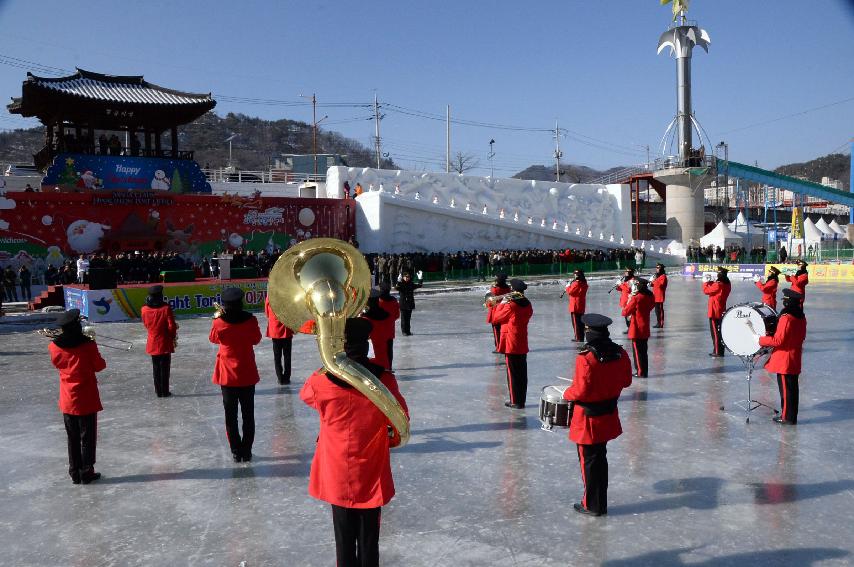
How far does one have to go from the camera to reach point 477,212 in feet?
111

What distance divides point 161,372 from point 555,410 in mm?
5530

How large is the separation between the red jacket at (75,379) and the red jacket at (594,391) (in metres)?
3.79

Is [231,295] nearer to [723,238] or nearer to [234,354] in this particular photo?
[234,354]

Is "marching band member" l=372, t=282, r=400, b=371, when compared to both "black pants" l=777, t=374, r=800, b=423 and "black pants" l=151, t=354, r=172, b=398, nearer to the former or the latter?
"black pants" l=151, t=354, r=172, b=398

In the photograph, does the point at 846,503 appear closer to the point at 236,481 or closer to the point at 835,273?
the point at 236,481

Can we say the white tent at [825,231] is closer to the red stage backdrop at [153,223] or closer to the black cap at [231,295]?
the red stage backdrop at [153,223]

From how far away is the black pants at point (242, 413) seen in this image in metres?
5.81

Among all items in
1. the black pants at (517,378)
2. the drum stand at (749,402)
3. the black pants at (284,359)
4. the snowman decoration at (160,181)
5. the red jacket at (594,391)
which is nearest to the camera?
the red jacket at (594,391)

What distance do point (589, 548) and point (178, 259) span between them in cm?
2202

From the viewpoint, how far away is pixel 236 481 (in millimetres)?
5406

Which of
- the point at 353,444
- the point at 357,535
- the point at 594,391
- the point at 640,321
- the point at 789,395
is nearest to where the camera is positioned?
the point at 353,444

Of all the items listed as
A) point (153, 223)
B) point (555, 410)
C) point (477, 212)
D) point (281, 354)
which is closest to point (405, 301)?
point (281, 354)

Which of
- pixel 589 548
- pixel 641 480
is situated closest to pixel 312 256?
pixel 589 548

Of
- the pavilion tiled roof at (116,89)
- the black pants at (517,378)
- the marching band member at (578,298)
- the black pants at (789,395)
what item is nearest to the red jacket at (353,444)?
the black pants at (517,378)
